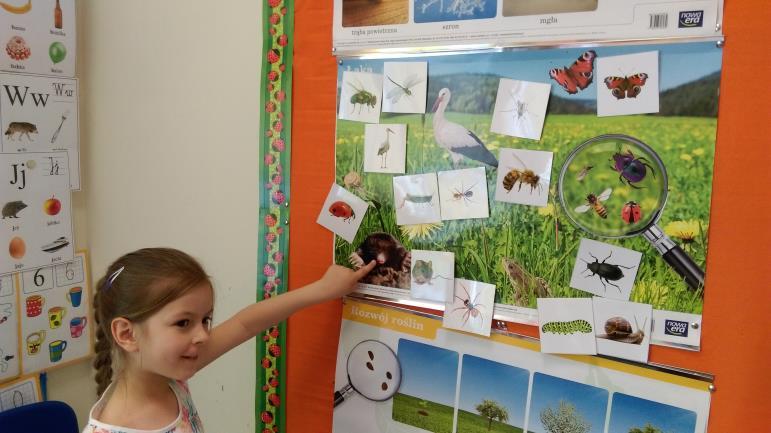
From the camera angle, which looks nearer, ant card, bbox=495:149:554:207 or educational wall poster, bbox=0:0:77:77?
ant card, bbox=495:149:554:207

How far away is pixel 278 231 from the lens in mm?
1420

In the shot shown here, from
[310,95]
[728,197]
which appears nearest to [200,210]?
[310,95]

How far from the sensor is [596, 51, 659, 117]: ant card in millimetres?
1001

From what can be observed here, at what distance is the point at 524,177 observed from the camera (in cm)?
112

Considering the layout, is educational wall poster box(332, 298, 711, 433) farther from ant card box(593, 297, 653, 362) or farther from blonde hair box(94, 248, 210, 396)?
blonde hair box(94, 248, 210, 396)

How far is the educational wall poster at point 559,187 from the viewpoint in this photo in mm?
994

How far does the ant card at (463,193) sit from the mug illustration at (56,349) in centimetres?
128

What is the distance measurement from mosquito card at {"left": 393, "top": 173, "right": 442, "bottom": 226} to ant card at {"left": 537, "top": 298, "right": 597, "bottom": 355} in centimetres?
28

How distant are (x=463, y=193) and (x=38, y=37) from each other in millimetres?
1262

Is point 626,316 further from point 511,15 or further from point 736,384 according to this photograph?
point 511,15

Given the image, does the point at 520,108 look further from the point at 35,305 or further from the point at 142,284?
the point at 35,305

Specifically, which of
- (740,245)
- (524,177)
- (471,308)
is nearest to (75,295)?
(471,308)

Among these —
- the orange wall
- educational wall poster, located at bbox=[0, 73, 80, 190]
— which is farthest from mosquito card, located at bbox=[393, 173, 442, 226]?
educational wall poster, located at bbox=[0, 73, 80, 190]

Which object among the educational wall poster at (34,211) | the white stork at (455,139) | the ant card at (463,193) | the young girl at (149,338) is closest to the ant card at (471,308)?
the ant card at (463,193)
